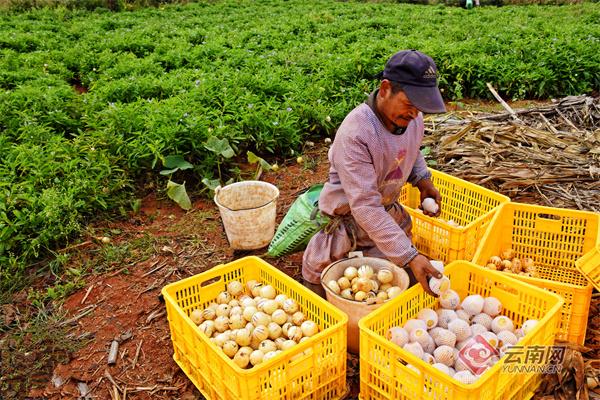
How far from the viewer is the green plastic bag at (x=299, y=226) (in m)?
3.48

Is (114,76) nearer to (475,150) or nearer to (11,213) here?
(11,213)

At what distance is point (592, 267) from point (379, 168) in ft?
3.91

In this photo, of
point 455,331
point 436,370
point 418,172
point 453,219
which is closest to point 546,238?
point 453,219

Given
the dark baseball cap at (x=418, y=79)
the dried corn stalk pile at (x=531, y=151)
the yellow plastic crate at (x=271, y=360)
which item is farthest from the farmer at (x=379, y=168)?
the dried corn stalk pile at (x=531, y=151)

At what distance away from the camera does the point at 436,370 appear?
211 cm

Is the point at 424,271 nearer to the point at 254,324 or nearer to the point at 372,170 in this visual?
the point at 372,170

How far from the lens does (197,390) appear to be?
2.82 m

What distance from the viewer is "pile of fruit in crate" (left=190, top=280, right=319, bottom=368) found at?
2686 millimetres

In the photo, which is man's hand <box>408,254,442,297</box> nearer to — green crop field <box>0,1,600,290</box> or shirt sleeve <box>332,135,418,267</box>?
shirt sleeve <box>332,135,418,267</box>

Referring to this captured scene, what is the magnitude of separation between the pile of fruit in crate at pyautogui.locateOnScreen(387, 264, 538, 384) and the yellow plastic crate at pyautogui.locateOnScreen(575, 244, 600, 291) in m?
0.37

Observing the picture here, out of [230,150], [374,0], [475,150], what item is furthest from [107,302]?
[374,0]

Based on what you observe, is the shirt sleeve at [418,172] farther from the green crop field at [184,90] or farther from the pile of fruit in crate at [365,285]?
the green crop field at [184,90]

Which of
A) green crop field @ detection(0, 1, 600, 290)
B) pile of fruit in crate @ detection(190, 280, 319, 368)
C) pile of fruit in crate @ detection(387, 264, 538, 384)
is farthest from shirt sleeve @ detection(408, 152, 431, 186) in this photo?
green crop field @ detection(0, 1, 600, 290)

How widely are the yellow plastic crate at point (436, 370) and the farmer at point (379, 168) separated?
0.25 m
